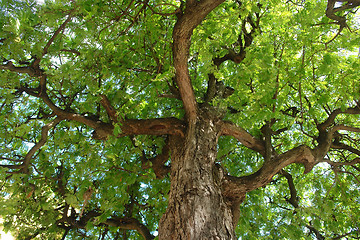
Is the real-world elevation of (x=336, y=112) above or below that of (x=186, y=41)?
above

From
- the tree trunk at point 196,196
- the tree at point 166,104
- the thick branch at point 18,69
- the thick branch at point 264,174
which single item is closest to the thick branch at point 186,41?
the tree at point 166,104

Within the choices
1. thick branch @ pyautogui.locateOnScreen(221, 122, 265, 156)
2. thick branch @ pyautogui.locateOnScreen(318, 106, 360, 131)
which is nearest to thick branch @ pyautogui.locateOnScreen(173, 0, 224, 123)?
thick branch @ pyautogui.locateOnScreen(221, 122, 265, 156)

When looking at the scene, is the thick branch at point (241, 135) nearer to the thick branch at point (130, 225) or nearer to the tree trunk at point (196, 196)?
the tree trunk at point (196, 196)

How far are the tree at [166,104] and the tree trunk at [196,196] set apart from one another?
0.7 inches

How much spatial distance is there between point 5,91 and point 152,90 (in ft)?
8.62

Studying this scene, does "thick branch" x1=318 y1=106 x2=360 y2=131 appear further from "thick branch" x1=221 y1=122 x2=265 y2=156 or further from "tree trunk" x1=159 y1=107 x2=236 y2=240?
"tree trunk" x1=159 y1=107 x2=236 y2=240

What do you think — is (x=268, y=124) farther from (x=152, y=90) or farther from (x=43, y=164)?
(x=43, y=164)

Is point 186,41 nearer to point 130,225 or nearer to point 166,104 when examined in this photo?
Result: point 166,104

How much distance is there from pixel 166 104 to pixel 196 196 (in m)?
3.80

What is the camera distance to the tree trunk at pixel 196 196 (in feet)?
10.6

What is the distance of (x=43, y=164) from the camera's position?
6.18m

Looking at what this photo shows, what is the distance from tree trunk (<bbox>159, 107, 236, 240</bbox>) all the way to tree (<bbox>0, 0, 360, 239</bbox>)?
0.06ft

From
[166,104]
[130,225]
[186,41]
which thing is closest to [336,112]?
[186,41]

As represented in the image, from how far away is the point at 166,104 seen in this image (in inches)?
277
